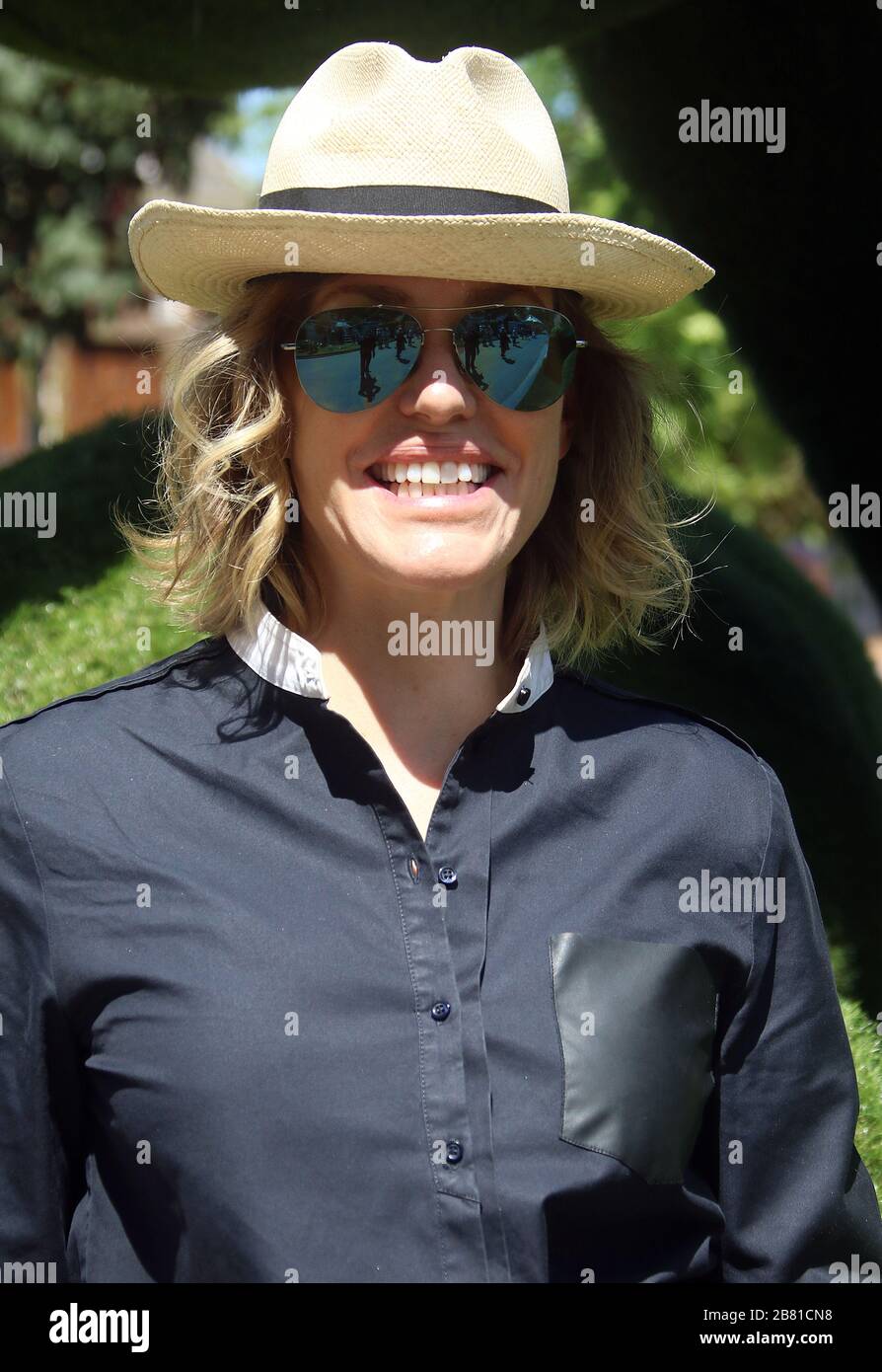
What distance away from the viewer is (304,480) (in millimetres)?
2010

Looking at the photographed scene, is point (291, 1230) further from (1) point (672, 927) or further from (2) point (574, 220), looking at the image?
(2) point (574, 220)

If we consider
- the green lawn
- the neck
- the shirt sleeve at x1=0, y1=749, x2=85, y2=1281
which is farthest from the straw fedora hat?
the green lawn

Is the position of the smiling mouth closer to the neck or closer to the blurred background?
the neck

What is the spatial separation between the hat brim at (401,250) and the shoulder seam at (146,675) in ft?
1.62

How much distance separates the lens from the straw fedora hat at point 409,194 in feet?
6.06

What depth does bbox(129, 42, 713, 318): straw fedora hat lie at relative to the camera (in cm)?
185

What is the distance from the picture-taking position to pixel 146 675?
6.51ft

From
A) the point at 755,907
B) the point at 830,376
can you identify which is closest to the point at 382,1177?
the point at 755,907

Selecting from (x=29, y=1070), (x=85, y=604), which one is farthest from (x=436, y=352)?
(x=85, y=604)

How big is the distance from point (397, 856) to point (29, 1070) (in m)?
0.49

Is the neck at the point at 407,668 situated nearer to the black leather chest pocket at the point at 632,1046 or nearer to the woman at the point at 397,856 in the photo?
the woman at the point at 397,856

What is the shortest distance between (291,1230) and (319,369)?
102cm

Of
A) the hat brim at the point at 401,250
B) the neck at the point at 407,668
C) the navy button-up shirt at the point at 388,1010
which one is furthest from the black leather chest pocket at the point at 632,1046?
the hat brim at the point at 401,250

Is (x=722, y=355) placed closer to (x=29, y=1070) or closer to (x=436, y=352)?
(x=436, y=352)
